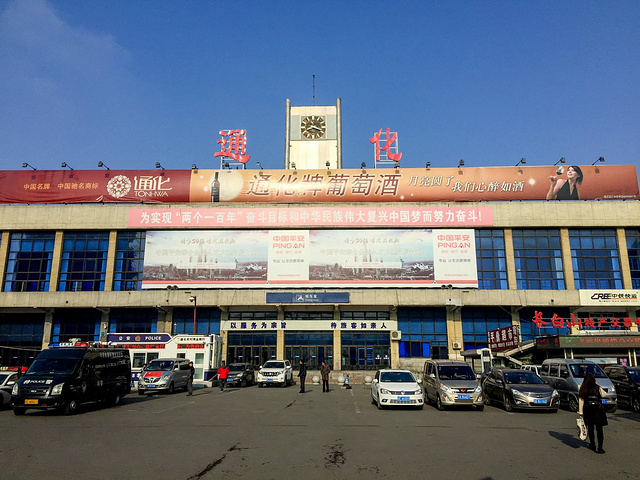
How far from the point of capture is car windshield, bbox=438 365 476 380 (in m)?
18.2

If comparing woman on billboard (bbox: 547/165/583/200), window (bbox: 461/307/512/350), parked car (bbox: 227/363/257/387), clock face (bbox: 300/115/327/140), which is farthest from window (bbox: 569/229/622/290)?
parked car (bbox: 227/363/257/387)

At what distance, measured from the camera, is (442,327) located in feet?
148

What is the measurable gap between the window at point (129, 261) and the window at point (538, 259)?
3537cm

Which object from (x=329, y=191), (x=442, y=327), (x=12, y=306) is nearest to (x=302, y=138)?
(x=329, y=191)

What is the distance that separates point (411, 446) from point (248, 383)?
24.6 metres

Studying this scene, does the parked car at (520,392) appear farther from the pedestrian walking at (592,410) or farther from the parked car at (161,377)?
the parked car at (161,377)

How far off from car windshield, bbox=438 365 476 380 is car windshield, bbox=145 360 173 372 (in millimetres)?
15341

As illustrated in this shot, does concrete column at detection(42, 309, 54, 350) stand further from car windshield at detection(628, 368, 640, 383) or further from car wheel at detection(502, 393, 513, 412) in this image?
car windshield at detection(628, 368, 640, 383)

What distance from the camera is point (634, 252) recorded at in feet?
149

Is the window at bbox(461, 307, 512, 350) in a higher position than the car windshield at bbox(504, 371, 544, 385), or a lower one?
higher

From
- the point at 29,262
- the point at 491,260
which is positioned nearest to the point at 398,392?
the point at 491,260

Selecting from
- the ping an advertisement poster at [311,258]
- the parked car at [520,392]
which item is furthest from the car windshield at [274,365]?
the parked car at [520,392]

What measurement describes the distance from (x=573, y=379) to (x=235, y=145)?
3964 cm

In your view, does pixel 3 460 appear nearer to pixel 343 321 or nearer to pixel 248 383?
pixel 248 383
